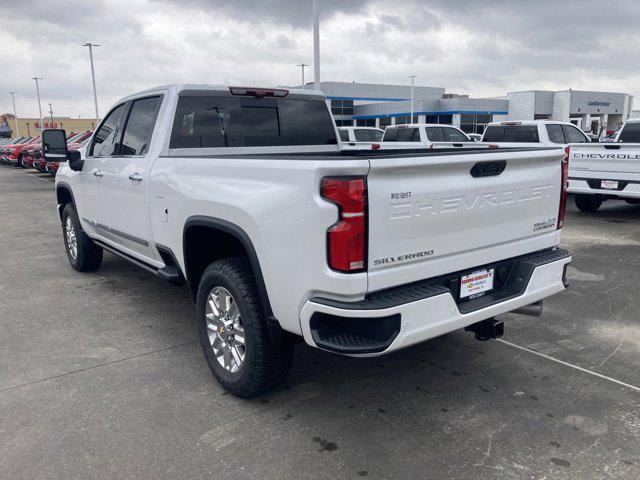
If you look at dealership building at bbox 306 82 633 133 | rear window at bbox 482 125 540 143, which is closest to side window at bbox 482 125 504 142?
rear window at bbox 482 125 540 143

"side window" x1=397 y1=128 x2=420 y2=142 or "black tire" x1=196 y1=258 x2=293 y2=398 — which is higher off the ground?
"side window" x1=397 y1=128 x2=420 y2=142

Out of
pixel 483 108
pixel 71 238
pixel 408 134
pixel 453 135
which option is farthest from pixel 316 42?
pixel 483 108

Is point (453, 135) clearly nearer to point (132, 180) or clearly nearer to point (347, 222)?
point (132, 180)

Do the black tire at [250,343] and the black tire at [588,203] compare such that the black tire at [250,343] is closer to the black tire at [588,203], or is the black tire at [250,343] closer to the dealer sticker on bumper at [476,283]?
the dealer sticker on bumper at [476,283]

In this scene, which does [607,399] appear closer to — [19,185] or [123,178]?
[123,178]

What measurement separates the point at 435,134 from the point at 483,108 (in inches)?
1943

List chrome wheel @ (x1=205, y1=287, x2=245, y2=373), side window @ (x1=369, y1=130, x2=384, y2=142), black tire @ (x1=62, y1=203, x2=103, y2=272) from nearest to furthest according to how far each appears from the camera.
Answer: chrome wheel @ (x1=205, y1=287, x2=245, y2=373) < black tire @ (x1=62, y1=203, x2=103, y2=272) < side window @ (x1=369, y1=130, x2=384, y2=142)

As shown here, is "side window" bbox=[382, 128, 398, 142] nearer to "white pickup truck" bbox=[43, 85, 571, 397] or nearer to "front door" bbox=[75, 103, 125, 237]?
"front door" bbox=[75, 103, 125, 237]

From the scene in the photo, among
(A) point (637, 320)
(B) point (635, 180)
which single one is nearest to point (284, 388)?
(A) point (637, 320)

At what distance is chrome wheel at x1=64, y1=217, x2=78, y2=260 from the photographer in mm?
6738

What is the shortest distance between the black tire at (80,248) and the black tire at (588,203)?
950 centimetres

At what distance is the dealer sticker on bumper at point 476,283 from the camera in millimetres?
3197

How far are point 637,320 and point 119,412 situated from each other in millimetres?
4384

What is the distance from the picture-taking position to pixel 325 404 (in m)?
3.53
